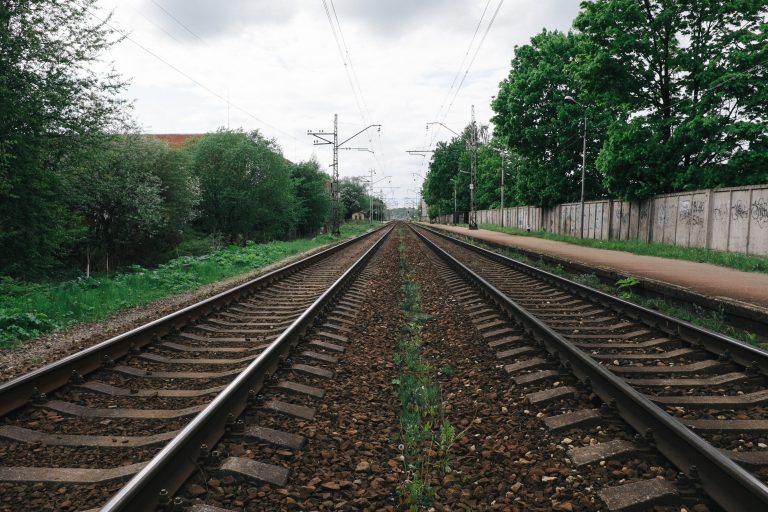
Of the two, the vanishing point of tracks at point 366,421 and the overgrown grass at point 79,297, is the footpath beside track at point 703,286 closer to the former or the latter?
the vanishing point of tracks at point 366,421

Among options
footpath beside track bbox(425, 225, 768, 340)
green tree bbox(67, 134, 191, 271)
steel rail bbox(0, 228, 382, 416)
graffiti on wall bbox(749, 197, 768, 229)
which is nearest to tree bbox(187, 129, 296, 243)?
green tree bbox(67, 134, 191, 271)

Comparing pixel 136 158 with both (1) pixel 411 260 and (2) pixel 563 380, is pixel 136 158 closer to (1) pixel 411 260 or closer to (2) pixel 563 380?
(1) pixel 411 260

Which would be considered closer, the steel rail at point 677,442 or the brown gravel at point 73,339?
the steel rail at point 677,442

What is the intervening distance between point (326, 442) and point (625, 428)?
2221mm

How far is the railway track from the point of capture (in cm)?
274

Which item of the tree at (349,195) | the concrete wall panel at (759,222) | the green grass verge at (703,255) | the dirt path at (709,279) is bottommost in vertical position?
the dirt path at (709,279)

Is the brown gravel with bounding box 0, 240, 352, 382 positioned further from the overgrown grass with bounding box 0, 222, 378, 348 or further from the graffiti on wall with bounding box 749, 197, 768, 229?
the graffiti on wall with bounding box 749, 197, 768, 229

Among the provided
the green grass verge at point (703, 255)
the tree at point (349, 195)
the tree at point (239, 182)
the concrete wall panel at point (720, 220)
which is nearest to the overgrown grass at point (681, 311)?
the green grass verge at point (703, 255)

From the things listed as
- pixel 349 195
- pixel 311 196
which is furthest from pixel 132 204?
pixel 349 195

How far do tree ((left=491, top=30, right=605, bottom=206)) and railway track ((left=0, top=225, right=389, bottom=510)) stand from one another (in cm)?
3183

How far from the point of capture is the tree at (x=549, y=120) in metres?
34.0

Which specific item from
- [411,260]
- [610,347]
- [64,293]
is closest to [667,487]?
[610,347]

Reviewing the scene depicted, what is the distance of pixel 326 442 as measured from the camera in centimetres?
356

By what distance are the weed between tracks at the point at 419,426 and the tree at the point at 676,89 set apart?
1992cm
